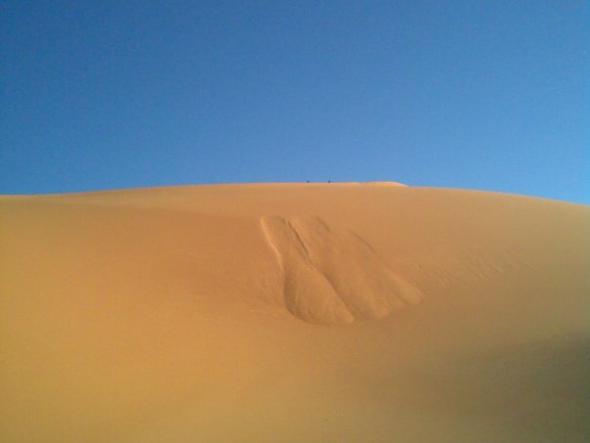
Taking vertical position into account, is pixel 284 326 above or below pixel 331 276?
below

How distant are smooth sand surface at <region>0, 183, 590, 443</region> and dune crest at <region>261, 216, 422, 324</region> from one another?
0.15 ft

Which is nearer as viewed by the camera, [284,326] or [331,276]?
[284,326]

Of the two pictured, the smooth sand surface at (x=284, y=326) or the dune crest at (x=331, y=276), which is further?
the dune crest at (x=331, y=276)

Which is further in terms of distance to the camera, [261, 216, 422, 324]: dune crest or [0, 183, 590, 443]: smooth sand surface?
[261, 216, 422, 324]: dune crest

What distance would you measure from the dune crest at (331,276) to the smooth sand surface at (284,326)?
0.05 metres

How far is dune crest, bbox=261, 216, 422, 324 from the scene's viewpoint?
966cm

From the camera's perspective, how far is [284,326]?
8727mm

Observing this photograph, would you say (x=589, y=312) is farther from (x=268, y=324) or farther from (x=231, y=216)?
(x=231, y=216)

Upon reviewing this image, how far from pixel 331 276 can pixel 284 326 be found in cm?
228

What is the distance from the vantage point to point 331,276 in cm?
1061

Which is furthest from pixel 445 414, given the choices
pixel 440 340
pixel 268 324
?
pixel 268 324

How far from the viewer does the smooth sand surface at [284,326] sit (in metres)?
5.64

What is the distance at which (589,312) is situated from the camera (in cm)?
935

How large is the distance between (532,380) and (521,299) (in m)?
3.84
